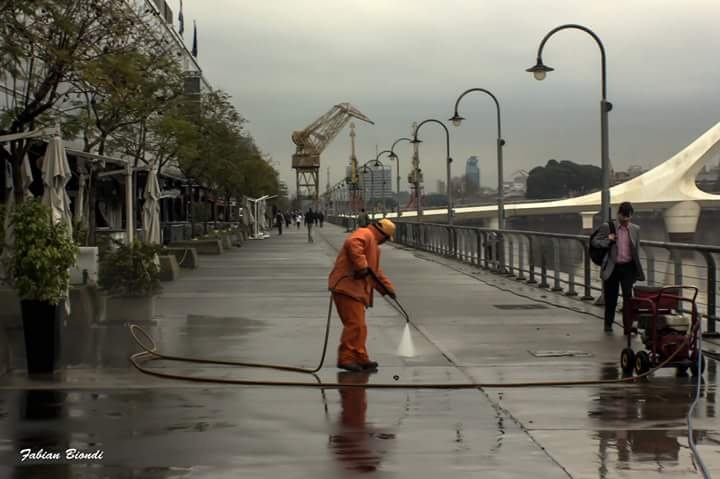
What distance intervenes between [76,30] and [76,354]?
18.9ft

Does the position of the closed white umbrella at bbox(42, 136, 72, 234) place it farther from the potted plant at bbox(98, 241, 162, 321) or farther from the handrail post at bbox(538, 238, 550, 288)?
the handrail post at bbox(538, 238, 550, 288)

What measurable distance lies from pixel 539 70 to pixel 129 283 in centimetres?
1069

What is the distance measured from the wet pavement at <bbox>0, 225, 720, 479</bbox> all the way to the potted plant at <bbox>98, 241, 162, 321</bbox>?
0.67 m

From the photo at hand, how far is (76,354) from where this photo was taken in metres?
11.6

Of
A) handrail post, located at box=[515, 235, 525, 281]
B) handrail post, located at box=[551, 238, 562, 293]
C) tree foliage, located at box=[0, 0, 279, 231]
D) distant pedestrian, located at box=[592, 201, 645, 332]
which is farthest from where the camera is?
handrail post, located at box=[515, 235, 525, 281]

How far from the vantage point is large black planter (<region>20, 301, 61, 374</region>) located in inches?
→ 402

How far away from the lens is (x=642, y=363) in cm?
984

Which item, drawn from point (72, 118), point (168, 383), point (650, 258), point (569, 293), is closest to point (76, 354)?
point (168, 383)

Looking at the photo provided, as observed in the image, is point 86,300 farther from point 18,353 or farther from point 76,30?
point 76,30

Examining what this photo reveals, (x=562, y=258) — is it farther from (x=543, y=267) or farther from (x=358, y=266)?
(x=358, y=266)

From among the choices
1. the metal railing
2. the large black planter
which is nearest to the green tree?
the large black planter

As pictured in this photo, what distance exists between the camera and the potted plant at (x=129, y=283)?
1532 cm

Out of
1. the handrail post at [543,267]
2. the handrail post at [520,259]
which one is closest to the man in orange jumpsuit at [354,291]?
the handrail post at [543,267]

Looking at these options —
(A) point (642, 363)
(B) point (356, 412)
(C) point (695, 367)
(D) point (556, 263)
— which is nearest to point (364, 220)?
(D) point (556, 263)
